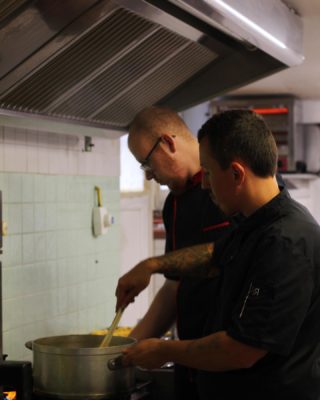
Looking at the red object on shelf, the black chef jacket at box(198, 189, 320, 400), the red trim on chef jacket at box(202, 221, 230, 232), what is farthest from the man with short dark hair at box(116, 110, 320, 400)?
the red object on shelf

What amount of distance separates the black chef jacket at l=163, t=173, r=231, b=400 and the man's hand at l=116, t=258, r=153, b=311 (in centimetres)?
26

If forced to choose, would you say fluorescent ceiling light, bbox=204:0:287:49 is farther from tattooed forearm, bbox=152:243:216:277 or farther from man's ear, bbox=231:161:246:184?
tattooed forearm, bbox=152:243:216:277

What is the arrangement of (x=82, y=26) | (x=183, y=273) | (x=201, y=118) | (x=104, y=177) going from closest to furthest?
(x=82, y=26) → (x=183, y=273) → (x=104, y=177) → (x=201, y=118)

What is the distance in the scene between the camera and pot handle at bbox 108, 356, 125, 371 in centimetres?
217

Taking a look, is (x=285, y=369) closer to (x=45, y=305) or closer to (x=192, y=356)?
(x=192, y=356)

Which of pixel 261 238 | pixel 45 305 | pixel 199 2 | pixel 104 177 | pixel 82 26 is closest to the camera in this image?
pixel 261 238

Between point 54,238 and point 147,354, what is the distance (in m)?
1.37

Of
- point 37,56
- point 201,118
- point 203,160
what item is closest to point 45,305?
point 37,56

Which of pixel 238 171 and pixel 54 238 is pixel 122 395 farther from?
pixel 54 238

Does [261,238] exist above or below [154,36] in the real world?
below

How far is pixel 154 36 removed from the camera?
2.56 m

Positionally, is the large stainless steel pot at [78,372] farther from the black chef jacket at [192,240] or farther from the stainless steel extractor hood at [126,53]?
the stainless steel extractor hood at [126,53]

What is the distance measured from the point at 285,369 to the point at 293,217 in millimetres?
374

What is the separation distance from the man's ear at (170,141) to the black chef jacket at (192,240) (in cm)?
13
